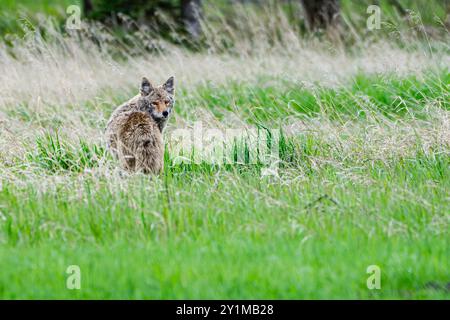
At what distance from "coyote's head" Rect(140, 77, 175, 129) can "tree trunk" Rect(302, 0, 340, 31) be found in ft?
31.3

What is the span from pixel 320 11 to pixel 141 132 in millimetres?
10913

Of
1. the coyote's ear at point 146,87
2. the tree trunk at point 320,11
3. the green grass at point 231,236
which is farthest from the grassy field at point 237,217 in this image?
the tree trunk at point 320,11

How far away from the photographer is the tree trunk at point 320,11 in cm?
1812

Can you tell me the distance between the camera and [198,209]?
672cm

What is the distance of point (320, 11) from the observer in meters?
18.3

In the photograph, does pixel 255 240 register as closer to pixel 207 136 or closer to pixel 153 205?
pixel 153 205

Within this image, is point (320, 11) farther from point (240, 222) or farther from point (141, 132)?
point (240, 222)

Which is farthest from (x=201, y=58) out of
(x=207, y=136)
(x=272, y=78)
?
(x=207, y=136)

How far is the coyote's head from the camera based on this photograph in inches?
346

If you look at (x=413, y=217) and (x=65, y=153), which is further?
(x=65, y=153)

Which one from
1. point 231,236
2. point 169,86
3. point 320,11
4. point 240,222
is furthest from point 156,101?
point 320,11

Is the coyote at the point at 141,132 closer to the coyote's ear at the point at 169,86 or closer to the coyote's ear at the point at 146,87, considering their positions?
the coyote's ear at the point at 146,87
